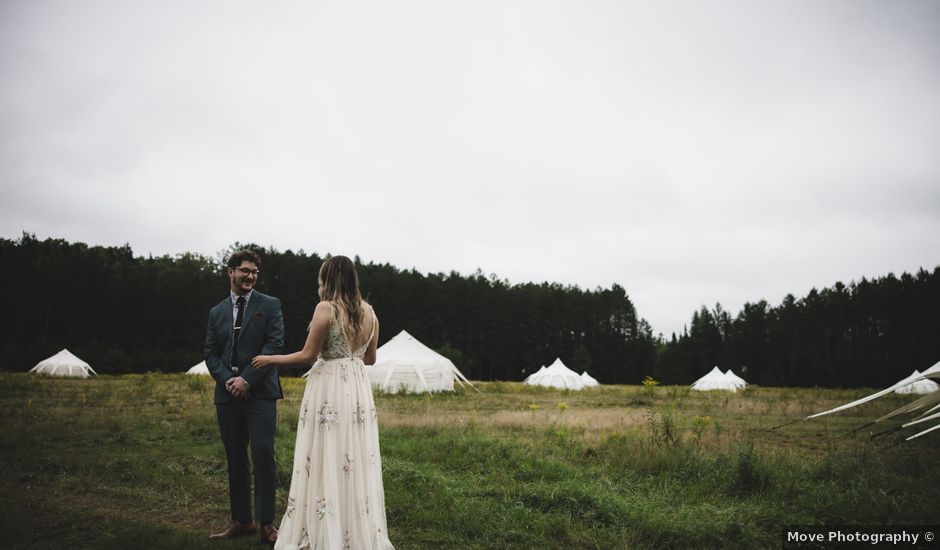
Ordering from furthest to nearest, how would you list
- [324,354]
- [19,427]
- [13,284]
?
[13,284]
[19,427]
[324,354]

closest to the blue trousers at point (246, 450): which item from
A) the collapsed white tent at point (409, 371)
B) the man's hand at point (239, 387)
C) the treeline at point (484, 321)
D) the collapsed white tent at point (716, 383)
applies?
the man's hand at point (239, 387)

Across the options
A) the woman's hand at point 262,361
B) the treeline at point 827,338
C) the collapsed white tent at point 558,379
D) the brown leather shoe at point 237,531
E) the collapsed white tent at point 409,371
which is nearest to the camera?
the woman's hand at point 262,361

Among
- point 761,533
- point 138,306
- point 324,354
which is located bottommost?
point 761,533

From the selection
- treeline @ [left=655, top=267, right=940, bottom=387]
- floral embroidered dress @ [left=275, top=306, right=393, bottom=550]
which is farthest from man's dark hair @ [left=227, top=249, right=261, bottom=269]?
treeline @ [left=655, top=267, right=940, bottom=387]

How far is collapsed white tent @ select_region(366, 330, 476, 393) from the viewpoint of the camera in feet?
76.1

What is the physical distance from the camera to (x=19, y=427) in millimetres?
9180

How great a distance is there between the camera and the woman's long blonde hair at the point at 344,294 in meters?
3.81

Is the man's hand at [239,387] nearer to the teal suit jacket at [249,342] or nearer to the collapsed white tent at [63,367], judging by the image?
the teal suit jacket at [249,342]

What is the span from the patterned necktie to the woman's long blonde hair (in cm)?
100

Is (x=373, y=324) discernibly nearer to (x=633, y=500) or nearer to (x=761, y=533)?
(x=633, y=500)

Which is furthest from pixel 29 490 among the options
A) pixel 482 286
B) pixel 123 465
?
pixel 482 286

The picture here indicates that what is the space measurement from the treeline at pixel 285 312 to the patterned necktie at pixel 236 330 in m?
30.3

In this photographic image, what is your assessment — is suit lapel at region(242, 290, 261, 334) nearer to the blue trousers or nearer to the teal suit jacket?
the teal suit jacket

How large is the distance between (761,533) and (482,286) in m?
64.4
